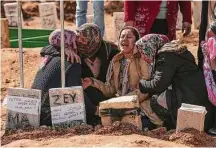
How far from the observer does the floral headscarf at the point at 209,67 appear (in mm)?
5215

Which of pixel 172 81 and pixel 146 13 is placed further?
pixel 146 13

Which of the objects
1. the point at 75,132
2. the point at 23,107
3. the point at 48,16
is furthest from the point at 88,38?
the point at 48,16

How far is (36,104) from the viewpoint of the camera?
5.45 meters

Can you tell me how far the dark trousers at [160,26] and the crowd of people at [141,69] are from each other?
0.09 ft

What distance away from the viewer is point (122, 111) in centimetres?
526

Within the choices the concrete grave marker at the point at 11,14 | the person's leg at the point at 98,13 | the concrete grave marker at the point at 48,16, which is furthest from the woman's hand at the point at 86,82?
the concrete grave marker at the point at 11,14

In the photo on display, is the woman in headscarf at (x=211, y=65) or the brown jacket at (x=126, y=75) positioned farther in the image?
the brown jacket at (x=126, y=75)

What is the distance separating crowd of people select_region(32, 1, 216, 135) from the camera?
5.30 meters

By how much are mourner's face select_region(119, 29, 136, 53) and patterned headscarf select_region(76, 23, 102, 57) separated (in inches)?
13.7

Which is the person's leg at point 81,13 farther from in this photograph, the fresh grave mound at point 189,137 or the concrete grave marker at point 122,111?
the fresh grave mound at point 189,137

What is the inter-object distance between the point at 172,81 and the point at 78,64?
87cm

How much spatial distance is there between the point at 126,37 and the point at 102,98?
0.69 m

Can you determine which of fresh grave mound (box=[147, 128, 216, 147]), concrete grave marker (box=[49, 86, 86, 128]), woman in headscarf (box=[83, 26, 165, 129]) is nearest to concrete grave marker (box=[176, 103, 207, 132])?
fresh grave mound (box=[147, 128, 216, 147])

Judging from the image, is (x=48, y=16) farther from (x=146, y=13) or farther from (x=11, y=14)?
(x=146, y=13)
